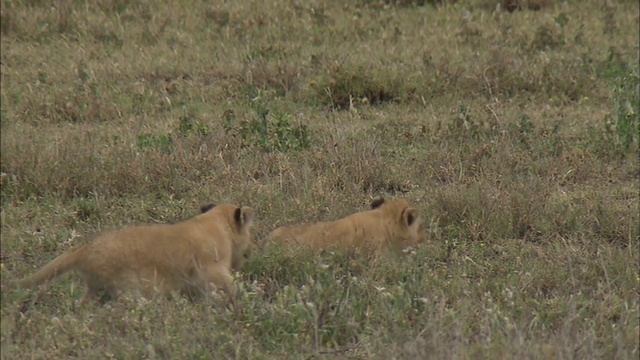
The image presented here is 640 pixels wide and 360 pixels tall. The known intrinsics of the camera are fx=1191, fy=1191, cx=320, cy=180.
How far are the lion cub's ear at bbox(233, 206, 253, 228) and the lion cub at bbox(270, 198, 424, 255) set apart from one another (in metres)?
0.30

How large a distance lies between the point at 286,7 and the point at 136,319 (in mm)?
8250

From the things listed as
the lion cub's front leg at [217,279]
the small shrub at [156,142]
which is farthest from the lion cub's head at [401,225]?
the small shrub at [156,142]

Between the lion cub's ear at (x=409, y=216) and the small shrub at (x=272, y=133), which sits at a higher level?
the lion cub's ear at (x=409, y=216)

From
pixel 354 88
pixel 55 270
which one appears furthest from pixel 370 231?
pixel 354 88

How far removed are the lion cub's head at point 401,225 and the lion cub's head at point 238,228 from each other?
94cm

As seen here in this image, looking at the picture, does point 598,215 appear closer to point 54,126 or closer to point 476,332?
point 476,332

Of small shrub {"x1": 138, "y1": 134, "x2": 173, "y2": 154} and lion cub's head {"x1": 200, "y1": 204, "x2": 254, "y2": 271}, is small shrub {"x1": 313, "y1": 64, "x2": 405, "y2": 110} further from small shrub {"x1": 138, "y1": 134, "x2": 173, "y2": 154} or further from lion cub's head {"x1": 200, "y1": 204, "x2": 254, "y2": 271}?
lion cub's head {"x1": 200, "y1": 204, "x2": 254, "y2": 271}

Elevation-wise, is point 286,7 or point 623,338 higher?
point 623,338

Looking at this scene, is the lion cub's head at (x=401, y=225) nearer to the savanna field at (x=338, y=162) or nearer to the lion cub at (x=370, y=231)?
the lion cub at (x=370, y=231)

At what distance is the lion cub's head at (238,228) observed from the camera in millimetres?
6719

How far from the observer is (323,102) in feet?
35.5

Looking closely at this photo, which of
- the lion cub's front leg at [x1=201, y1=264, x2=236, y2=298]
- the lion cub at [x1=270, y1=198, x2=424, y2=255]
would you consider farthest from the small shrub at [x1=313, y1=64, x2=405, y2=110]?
the lion cub's front leg at [x1=201, y1=264, x2=236, y2=298]

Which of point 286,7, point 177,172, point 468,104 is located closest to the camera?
point 177,172

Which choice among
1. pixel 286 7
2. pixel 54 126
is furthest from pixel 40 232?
pixel 286 7
